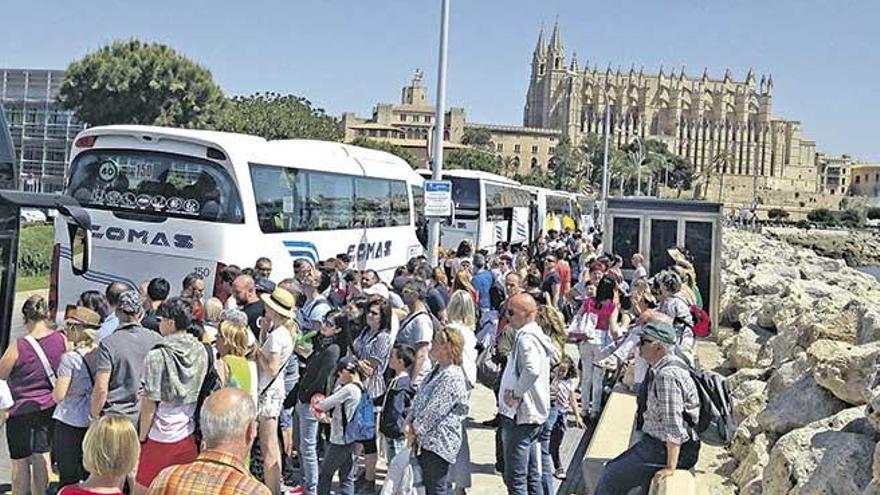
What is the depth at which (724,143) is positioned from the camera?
623 ft

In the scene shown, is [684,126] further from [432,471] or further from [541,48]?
[432,471]

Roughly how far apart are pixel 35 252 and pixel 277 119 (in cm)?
3891

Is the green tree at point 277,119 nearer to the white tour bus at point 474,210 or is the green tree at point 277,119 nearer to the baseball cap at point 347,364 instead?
the white tour bus at point 474,210

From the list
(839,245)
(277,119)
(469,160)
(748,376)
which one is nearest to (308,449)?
(748,376)

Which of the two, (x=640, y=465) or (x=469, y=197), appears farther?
(x=469, y=197)

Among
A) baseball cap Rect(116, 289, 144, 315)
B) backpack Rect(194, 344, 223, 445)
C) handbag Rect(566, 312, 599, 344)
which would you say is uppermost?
baseball cap Rect(116, 289, 144, 315)

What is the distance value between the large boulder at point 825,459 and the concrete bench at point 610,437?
115 cm

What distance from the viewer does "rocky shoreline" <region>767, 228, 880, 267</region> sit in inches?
4225

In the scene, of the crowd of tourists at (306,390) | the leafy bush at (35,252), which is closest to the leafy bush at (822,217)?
the leafy bush at (35,252)

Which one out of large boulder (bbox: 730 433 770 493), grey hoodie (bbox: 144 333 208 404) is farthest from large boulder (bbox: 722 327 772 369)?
grey hoodie (bbox: 144 333 208 404)

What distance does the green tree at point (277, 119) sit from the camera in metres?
59.1

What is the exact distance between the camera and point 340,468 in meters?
7.14

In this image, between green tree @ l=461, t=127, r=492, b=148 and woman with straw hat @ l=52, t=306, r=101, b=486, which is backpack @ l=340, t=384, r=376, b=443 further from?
green tree @ l=461, t=127, r=492, b=148

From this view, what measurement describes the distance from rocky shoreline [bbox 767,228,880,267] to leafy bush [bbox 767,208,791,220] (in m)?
39.3
